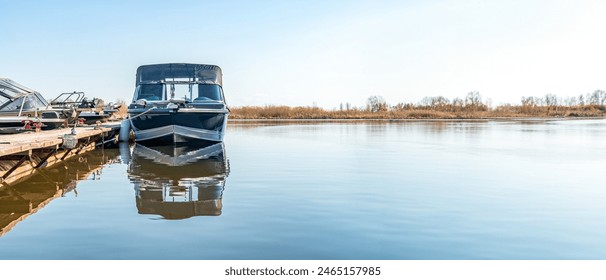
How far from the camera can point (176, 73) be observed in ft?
57.4

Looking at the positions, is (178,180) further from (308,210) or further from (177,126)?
(177,126)

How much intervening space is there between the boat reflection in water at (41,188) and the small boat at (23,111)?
131cm

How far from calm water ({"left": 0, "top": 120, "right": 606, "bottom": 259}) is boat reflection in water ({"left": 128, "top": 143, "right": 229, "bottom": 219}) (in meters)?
0.03

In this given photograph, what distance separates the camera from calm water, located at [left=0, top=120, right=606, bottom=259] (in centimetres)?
525

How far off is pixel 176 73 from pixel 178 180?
848cm

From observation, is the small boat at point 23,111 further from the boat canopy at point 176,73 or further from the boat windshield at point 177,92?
the boat canopy at point 176,73

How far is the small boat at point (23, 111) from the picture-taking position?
1307cm

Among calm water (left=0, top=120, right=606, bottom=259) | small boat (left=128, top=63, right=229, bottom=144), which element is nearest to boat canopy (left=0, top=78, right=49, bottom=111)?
small boat (left=128, top=63, right=229, bottom=144)

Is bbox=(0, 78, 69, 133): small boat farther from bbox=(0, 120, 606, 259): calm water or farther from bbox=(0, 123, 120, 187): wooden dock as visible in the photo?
bbox=(0, 120, 606, 259): calm water

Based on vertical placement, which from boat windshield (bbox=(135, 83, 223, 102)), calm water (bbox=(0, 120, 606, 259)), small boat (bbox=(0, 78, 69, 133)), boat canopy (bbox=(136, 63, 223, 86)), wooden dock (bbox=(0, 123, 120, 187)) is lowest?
calm water (bbox=(0, 120, 606, 259))

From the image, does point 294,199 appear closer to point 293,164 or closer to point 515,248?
point 515,248

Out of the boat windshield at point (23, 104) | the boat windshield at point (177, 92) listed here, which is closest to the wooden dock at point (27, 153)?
the boat windshield at point (23, 104)

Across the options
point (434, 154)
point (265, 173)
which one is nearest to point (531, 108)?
point (434, 154)

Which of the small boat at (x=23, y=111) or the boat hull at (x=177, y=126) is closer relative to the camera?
the small boat at (x=23, y=111)
